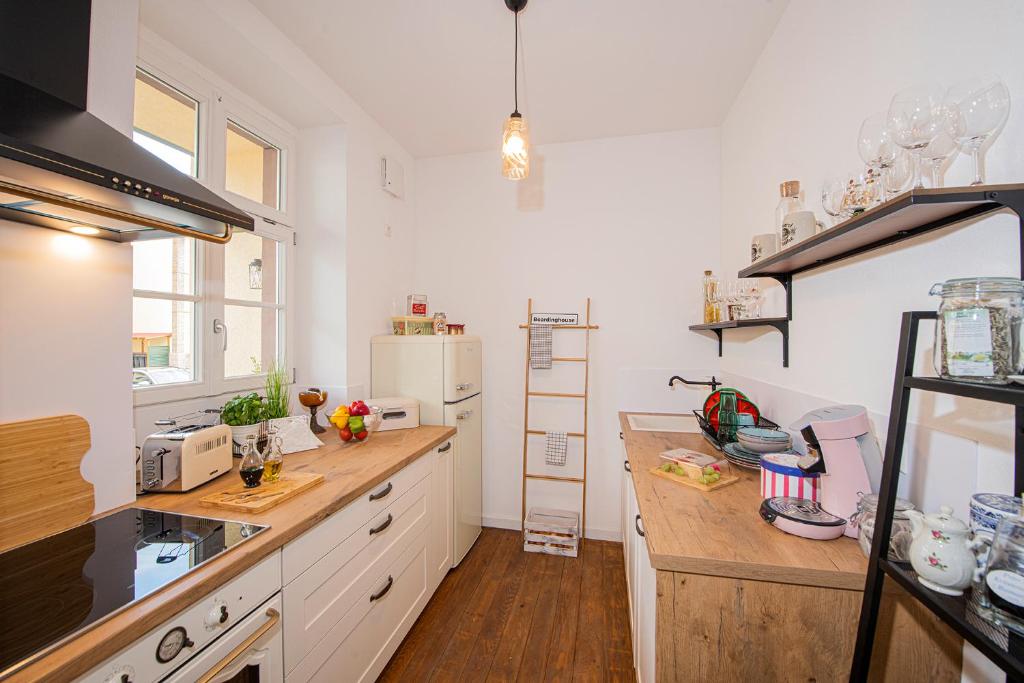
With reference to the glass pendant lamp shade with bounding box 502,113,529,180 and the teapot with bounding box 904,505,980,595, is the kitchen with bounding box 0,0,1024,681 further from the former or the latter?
the glass pendant lamp shade with bounding box 502,113,529,180

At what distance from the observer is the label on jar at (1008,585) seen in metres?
0.58

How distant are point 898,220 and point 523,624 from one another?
7.02 ft

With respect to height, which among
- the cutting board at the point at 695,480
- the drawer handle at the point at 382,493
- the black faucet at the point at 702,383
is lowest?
the drawer handle at the point at 382,493

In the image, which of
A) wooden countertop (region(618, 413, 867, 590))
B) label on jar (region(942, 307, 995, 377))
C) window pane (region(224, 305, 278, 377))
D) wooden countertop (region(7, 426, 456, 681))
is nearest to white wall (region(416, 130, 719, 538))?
wooden countertop (region(7, 426, 456, 681))

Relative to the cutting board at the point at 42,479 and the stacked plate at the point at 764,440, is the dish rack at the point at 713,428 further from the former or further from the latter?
the cutting board at the point at 42,479

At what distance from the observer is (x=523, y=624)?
1.99 meters

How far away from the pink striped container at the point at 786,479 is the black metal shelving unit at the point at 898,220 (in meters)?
0.65

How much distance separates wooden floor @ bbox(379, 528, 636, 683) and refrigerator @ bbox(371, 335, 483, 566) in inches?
11.6

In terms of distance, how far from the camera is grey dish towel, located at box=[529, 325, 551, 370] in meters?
2.87

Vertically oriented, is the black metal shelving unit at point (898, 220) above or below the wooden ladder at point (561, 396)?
above

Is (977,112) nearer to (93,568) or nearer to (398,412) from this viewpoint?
(93,568)

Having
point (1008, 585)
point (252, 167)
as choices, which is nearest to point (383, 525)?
point (1008, 585)

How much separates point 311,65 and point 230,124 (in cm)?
51

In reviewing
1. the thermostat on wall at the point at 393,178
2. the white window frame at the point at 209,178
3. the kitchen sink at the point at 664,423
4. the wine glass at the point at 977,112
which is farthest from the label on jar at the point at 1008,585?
the thermostat on wall at the point at 393,178
